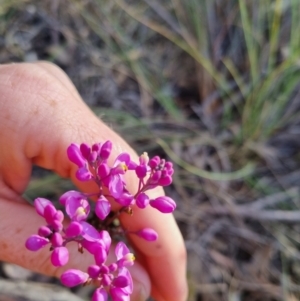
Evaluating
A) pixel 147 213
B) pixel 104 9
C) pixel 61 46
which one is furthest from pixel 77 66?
pixel 147 213

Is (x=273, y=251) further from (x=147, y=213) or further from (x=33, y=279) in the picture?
(x=33, y=279)

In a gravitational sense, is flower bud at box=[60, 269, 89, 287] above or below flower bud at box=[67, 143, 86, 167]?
below

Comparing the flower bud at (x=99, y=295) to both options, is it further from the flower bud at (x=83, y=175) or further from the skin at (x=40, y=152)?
the skin at (x=40, y=152)

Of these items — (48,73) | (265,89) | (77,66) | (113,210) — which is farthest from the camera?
(77,66)

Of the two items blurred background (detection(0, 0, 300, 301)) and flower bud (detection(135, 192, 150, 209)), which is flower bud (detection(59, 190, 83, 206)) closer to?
flower bud (detection(135, 192, 150, 209))

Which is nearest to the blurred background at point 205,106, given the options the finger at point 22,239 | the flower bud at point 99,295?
the finger at point 22,239

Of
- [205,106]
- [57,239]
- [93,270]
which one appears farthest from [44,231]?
[205,106]

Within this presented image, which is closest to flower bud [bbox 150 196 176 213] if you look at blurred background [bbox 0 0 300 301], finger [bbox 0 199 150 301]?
finger [bbox 0 199 150 301]
